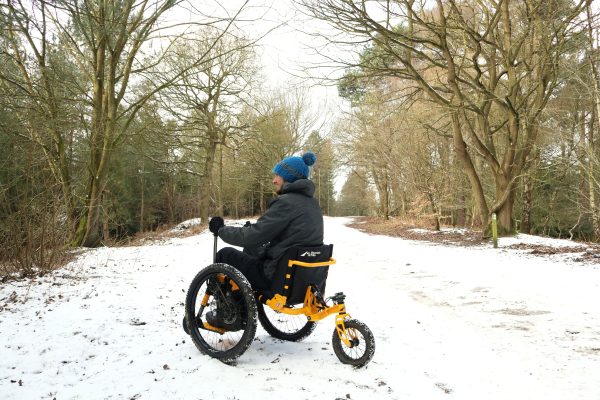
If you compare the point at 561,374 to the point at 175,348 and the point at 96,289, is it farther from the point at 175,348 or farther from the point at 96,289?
the point at 96,289

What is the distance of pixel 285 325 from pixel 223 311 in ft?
2.80

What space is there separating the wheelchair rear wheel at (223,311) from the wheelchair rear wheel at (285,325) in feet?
1.09

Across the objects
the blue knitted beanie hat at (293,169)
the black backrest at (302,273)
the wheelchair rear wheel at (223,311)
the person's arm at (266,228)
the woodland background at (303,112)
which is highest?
the woodland background at (303,112)

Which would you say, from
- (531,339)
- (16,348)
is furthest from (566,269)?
(16,348)

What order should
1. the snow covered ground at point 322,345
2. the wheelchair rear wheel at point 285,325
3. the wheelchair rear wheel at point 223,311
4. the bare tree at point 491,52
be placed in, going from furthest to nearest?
1. the bare tree at point 491,52
2. the wheelchair rear wheel at point 285,325
3. the wheelchair rear wheel at point 223,311
4. the snow covered ground at point 322,345

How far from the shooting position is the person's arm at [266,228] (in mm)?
3162

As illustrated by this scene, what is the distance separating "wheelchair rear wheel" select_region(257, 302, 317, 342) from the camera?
12.0 feet

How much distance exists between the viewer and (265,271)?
3248 mm

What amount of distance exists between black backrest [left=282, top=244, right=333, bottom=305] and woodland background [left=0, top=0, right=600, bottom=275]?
270 cm

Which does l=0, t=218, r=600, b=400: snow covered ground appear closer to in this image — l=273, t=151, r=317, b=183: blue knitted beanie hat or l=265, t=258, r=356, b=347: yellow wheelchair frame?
l=265, t=258, r=356, b=347: yellow wheelchair frame

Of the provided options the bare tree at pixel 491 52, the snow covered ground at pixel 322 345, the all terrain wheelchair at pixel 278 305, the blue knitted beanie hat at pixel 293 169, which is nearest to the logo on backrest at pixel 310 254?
the all terrain wheelchair at pixel 278 305

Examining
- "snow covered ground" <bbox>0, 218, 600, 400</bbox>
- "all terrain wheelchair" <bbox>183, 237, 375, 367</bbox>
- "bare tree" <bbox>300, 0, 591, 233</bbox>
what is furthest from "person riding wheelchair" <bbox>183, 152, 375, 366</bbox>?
"bare tree" <bbox>300, 0, 591, 233</bbox>

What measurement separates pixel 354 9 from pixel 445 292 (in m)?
7.63

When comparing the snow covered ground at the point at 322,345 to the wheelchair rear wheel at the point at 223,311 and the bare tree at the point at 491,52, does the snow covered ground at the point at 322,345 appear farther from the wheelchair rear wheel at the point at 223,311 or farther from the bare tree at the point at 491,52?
the bare tree at the point at 491,52
